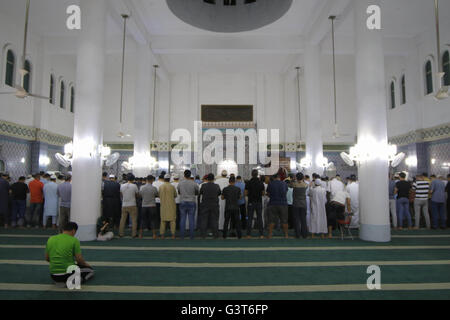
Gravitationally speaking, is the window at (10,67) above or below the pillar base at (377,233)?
above

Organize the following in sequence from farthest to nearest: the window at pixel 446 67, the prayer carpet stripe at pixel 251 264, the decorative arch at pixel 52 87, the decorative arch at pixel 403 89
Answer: the decorative arch at pixel 403 89
the decorative arch at pixel 52 87
the window at pixel 446 67
the prayer carpet stripe at pixel 251 264

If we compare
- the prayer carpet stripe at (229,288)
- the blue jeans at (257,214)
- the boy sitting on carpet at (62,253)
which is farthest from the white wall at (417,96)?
the boy sitting on carpet at (62,253)

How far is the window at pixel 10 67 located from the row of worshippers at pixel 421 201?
10933mm

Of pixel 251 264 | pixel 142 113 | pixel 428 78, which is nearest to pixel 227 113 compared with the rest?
pixel 142 113

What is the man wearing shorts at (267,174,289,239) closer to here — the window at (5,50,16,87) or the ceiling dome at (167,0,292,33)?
the ceiling dome at (167,0,292,33)

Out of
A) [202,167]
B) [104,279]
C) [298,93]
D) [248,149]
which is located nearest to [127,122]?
[202,167]

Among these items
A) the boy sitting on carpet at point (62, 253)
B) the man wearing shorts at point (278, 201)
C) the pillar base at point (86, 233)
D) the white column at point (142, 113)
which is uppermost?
the white column at point (142, 113)

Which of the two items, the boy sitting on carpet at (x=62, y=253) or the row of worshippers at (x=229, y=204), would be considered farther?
the row of worshippers at (x=229, y=204)

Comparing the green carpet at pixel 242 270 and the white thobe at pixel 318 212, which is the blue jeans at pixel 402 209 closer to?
the green carpet at pixel 242 270

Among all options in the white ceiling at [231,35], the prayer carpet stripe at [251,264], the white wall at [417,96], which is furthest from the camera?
the white wall at [417,96]

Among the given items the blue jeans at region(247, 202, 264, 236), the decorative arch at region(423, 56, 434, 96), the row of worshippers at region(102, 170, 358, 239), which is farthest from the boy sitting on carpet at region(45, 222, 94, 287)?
the decorative arch at region(423, 56, 434, 96)

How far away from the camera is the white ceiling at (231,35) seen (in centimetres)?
812

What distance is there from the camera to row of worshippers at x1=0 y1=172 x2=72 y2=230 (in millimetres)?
6442

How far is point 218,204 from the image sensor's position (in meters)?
5.49
